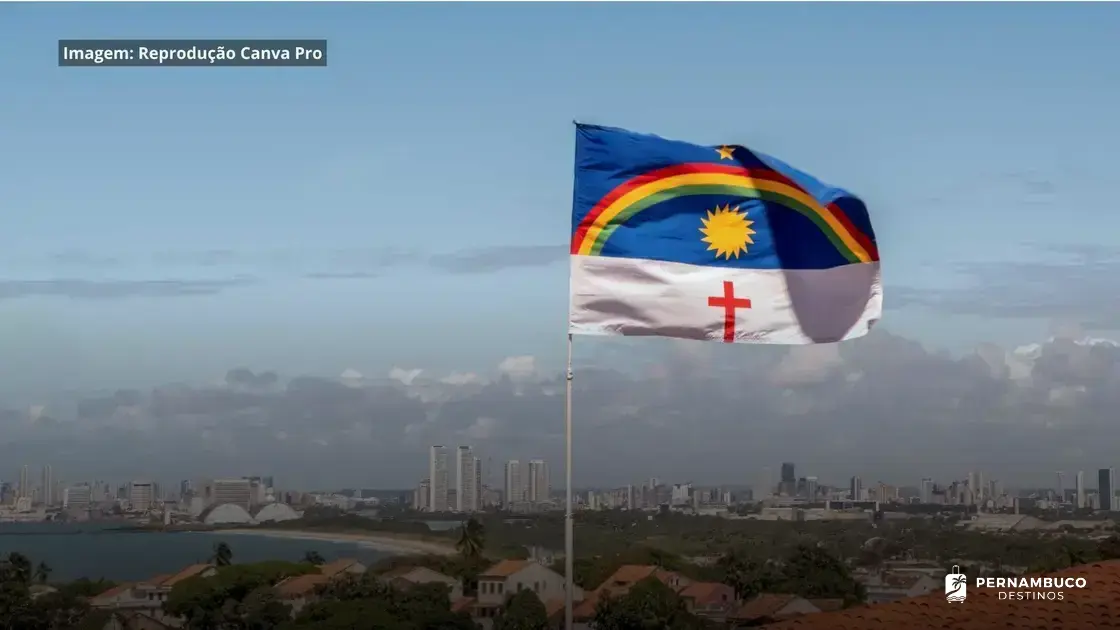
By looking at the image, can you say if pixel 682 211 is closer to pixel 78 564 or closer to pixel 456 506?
pixel 456 506

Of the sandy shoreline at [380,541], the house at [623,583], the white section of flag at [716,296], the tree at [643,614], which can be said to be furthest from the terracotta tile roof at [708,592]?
the white section of flag at [716,296]

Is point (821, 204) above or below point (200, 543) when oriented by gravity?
above

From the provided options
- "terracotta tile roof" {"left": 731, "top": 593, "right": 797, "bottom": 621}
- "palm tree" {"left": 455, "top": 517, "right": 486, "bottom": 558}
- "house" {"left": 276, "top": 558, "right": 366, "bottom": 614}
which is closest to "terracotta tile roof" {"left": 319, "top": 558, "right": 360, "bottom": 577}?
"house" {"left": 276, "top": 558, "right": 366, "bottom": 614}

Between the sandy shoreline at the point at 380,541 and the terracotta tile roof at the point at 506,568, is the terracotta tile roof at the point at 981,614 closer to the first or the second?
the terracotta tile roof at the point at 506,568

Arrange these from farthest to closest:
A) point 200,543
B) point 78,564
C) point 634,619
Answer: point 200,543
point 78,564
point 634,619

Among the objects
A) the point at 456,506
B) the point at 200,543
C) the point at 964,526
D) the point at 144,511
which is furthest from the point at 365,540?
the point at 964,526

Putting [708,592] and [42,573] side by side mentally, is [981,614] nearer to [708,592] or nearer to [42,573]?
[708,592]

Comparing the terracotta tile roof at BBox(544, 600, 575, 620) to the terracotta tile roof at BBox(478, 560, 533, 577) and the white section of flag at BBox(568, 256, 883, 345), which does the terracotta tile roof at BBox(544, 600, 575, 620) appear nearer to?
the terracotta tile roof at BBox(478, 560, 533, 577)
